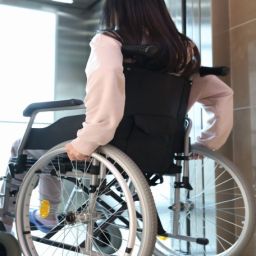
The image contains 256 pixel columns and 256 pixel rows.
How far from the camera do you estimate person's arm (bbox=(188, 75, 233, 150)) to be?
113cm

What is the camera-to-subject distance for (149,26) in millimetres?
983

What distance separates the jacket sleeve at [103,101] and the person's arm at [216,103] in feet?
1.12

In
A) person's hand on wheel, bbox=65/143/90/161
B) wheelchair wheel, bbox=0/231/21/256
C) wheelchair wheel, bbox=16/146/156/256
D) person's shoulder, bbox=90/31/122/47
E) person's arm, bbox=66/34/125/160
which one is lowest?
wheelchair wheel, bbox=0/231/21/256

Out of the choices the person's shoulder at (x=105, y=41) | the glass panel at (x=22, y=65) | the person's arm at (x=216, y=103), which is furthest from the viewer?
the glass panel at (x=22, y=65)

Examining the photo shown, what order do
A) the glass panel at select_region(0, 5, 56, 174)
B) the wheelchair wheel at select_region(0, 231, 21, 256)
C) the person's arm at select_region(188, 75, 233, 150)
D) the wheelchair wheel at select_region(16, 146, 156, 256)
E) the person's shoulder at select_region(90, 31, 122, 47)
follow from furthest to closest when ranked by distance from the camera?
1. the glass panel at select_region(0, 5, 56, 174)
2. the person's arm at select_region(188, 75, 233, 150)
3. the wheelchair wheel at select_region(0, 231, 21, 256)
4. the person's shoulder at select_region(90, 31, 122, 47)
5. the wheelchair wheel at select_region(16, 146, 156, 256)

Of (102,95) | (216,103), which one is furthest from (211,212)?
(102,95)

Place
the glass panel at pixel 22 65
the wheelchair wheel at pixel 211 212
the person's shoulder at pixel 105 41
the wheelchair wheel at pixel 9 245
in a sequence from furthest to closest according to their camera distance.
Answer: the glass panel at pixel 22 65, the wheelchair wheel at pixel 211 212, the wheelchair wheel at pixel 9 245, the person's shoulder at pixel 105 41

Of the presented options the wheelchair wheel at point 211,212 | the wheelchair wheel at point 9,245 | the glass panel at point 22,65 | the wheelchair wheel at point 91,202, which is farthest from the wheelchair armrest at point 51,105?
the glass panel at point 22,65

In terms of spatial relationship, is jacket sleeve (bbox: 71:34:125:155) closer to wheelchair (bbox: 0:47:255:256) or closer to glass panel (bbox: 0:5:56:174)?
wheelchair (bbox: 0:47:255:256)

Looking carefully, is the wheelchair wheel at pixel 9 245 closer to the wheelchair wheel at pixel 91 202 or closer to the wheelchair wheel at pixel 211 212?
the wheelchair wheel at pixel 91 202

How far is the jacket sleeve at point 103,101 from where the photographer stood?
0.84m

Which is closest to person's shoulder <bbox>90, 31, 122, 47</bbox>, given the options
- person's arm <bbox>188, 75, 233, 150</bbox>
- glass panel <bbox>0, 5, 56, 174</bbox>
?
person's arm <bbox>188, 75, 233, 150</bbox>

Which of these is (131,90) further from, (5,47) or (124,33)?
(5,47)

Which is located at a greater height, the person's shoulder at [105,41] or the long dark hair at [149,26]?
the long dark hair at [149,26]
